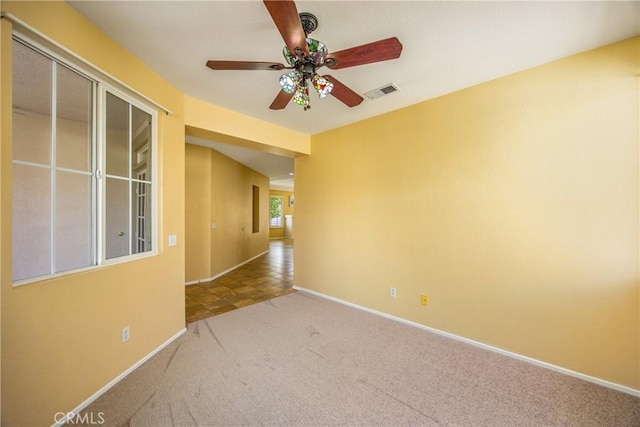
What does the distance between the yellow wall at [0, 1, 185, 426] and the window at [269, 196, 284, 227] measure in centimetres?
867

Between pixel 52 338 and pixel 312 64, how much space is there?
89.9 inches

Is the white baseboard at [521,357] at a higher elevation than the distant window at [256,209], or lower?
lower

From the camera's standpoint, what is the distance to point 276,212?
11367mm

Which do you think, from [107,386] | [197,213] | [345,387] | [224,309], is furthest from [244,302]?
[345,387]

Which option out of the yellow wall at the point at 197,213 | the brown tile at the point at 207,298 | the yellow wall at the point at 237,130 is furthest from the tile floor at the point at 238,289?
the yellow wall at the point at 237,130

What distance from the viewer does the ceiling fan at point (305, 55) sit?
1232mm

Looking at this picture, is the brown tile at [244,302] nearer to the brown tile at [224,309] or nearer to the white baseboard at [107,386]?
the brown tile at [224,309]

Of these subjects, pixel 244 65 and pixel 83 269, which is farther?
pixel 83 269

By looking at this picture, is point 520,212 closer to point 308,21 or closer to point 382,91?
point 382,91

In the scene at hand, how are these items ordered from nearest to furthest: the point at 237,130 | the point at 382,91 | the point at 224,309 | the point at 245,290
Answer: the point at 382,91, the point at 237,130, the point at 224,309, the point at 245,290

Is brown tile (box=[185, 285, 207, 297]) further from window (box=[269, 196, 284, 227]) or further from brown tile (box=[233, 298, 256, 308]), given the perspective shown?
window (box=[269, 196, 284, 227])

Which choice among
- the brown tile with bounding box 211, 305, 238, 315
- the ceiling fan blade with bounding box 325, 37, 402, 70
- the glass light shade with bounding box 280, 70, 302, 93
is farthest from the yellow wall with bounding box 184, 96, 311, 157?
the brown tile with bounding box 211, 305, 238, 315

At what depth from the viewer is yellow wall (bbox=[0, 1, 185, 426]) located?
124cm

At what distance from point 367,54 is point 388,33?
0.49 meters
